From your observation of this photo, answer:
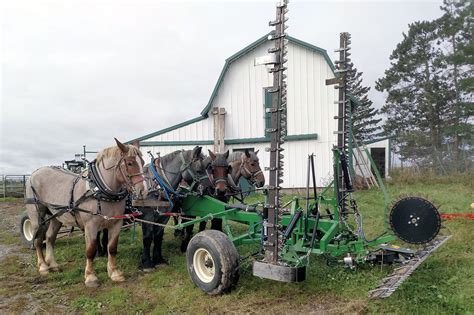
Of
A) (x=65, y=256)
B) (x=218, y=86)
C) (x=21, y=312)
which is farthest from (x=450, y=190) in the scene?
(x=21, y=312)

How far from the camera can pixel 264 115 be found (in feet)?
48.0

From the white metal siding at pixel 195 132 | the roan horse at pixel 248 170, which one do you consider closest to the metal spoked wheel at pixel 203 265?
the roan horse at pixel 248 170

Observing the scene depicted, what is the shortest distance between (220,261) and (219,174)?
8.56ft

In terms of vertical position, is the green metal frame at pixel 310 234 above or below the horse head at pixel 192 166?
below

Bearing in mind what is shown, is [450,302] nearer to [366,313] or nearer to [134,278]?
[366,313]

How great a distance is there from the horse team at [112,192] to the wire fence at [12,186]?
18.0 meters

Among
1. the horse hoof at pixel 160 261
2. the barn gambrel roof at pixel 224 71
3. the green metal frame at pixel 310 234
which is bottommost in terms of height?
the horse hoof at pixel 160 261

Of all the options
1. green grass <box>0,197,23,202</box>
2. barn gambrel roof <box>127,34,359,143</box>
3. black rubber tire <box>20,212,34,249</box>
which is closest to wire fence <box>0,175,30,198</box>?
green grass <box>0,197,23,202</box>

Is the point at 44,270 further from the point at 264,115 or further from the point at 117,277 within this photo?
the point at 264,115

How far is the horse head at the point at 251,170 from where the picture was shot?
8633mm

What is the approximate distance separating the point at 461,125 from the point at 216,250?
24109mm

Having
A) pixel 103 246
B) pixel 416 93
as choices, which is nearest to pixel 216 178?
pixel 103 246

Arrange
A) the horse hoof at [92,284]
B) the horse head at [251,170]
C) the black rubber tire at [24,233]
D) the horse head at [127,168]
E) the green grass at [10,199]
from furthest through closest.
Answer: the green grass at [10,199] → the horse head at [251,170] → the black rubber tire at [24,233] → the horse hoof at [92,284] → the horse head at [127,168]

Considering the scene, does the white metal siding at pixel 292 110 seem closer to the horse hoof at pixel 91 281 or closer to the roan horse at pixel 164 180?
the roan horse at pixel 164 180
